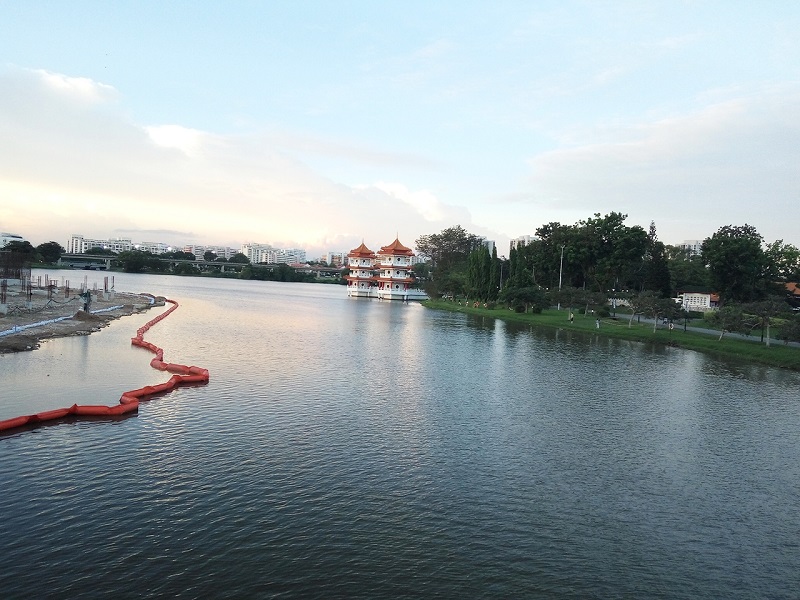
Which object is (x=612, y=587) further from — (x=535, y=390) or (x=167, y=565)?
(x=535, y=390)

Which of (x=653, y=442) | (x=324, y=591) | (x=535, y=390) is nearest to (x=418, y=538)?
(x=324, y=591)

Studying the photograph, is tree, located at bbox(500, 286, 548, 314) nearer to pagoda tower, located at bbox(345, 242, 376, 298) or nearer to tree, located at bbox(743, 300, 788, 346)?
tree, located at bbox(743, 300, 788, 346)

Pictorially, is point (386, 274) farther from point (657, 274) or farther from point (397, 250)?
point (657, 274)

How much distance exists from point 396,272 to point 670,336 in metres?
58.5

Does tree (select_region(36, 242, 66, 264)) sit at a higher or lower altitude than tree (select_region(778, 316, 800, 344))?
higher

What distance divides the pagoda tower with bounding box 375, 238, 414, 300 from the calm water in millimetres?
72143

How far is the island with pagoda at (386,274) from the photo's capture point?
3839 inches

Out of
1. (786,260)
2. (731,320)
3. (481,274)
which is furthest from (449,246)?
(731,320)

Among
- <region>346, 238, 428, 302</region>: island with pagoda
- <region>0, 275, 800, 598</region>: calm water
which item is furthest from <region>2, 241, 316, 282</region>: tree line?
<region>0, 275, 800, 598</region>: calm water

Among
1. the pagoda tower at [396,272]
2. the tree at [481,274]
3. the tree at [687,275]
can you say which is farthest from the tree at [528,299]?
the pagoda tower at [396,272]

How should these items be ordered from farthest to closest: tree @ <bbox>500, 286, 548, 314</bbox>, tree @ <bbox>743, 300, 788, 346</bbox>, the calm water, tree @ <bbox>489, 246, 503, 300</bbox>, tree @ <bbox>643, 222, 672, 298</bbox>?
tree @ <bbox>489, 246, 503, 300</bbox>, tree @ <bbox>643, 222, 672, 298</bbox>, tree @ <bbox>500, 286, 548, 314</bbox>, tree @ <bbox>743, 300, 788, 346</bbox>, the calm water

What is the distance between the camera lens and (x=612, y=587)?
30.3 ft

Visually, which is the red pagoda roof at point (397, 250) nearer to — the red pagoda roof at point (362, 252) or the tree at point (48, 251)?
the red pagoda roof at point (362, 252)

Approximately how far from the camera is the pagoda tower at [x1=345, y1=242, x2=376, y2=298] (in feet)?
339
